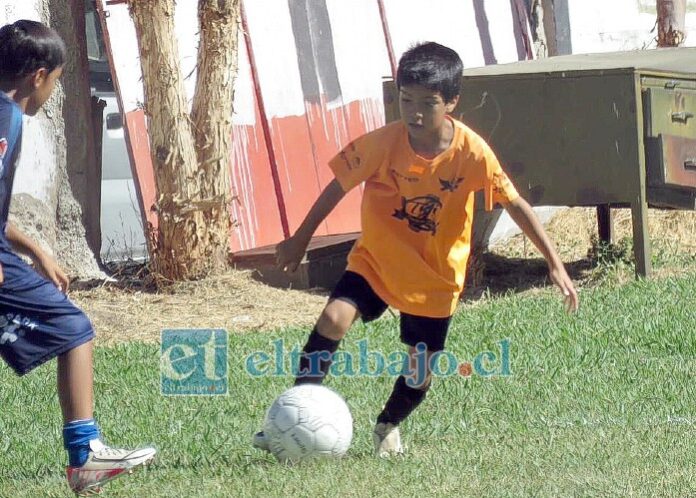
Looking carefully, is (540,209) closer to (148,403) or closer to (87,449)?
(148,403)

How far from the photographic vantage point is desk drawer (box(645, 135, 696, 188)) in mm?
9109

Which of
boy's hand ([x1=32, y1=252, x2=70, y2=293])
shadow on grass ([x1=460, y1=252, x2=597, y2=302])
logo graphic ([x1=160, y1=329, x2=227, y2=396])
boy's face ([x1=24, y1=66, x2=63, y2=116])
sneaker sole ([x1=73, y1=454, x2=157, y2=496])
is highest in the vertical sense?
boy's face ([x1=24, y1=66, x2=63, y2=116])

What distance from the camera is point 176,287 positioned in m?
9.27

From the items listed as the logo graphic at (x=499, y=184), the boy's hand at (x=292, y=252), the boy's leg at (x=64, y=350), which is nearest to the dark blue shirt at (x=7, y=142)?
the boy's leg at (x=64, y=350)

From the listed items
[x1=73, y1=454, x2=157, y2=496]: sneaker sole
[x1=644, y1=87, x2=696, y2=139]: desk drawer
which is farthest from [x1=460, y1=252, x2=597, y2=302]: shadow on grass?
[x1=73, y1=454, x2=157, y2=496]: sneaker sole

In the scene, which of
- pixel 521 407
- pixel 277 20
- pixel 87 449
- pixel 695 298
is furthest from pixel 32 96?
pixel 277 20

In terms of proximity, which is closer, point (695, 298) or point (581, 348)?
point (581, 348)

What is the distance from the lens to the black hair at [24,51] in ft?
15.6

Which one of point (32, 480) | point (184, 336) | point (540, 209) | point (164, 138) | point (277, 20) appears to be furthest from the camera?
point (540, 209)

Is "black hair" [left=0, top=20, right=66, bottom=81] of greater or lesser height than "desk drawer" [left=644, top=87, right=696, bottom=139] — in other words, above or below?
above

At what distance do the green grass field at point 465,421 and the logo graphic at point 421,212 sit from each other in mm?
937

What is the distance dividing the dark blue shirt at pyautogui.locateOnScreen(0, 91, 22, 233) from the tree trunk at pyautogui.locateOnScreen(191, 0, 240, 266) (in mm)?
4549

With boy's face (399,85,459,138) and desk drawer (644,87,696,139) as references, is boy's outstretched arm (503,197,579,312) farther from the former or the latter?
desk drawer (644,87,696,139)

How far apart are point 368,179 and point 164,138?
13.4 ft
